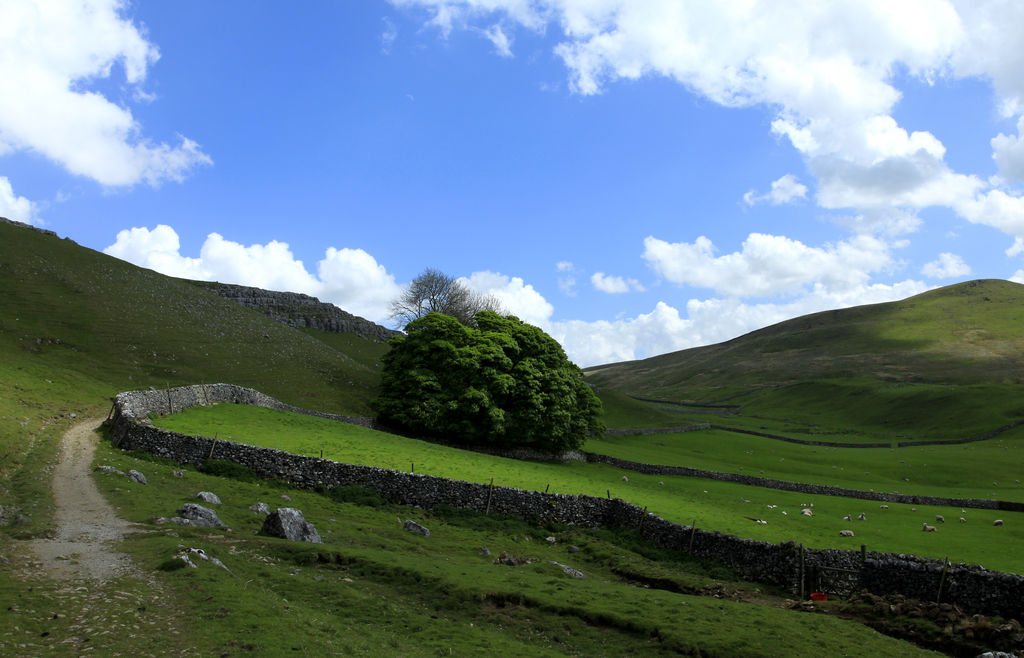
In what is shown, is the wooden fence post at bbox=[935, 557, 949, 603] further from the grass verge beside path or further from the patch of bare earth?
the patch of bare earth

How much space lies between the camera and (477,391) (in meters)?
50.1

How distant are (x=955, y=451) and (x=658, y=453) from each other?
145 feet

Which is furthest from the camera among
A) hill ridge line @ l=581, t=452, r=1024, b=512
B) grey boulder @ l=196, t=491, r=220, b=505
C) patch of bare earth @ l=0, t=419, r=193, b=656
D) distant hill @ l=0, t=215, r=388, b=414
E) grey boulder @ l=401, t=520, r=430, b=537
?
distant hill @ l=0, t=215, r=388, b=414

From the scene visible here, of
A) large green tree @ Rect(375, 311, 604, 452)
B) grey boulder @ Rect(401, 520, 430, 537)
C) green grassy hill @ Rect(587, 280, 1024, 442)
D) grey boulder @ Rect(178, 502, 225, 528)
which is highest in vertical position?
green grassy hill @ Rect(587, 280, 1024, 442)

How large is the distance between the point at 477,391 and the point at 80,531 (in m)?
34.5

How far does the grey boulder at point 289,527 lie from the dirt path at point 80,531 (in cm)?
394

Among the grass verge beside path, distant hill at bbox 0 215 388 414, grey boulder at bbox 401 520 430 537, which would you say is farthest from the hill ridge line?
grey boulder at bbox 401 520 430 537

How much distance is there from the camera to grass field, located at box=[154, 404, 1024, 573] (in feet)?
91.9

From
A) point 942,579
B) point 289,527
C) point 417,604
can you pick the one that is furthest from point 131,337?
point 942,579

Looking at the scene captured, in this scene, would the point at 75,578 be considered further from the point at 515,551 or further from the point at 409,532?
the point at 515,551

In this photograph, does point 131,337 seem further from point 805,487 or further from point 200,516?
point 805,487

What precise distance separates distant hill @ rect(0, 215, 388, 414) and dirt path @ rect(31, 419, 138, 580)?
55.2 feet

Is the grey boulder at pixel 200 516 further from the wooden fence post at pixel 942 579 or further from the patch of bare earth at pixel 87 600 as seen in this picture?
the wooden fence post at pixel 942 579

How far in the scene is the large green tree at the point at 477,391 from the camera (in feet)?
165
